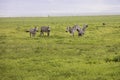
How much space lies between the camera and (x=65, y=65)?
14.9 metres

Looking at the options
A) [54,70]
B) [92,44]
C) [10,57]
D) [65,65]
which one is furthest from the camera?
[92,44]

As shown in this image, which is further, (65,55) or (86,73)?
(65,55)

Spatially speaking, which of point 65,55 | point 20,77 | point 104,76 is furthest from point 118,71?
point 65,55

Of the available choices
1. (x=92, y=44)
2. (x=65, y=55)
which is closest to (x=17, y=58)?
(x=65, y=55)

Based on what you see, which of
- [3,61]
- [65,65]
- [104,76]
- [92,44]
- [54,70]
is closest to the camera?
[104,76]

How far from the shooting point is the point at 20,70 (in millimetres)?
14031

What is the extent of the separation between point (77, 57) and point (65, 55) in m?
1.15

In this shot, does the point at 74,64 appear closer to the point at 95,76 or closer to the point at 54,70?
the point at 54,70

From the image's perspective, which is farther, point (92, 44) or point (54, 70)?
point (92, 44)

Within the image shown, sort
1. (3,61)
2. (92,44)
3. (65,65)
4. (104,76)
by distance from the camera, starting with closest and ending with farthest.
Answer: (104,76) → (65,65) → (3,61) → (92,44)

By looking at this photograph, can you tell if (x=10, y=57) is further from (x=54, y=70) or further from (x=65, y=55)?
(x=54, y=70)

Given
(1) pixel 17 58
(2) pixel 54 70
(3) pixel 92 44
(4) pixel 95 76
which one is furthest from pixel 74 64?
(3) pixel 92 44

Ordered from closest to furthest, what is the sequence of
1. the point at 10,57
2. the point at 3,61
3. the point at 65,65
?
the point at 65,65, the point at 3,61, the point at 10,57

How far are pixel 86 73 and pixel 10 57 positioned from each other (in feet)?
20.4
